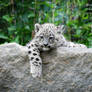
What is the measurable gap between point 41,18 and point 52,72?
11.0 feet

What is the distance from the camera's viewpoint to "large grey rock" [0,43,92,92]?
386cm

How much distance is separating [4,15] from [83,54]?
4.23 metres

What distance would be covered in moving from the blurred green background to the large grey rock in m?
2.74

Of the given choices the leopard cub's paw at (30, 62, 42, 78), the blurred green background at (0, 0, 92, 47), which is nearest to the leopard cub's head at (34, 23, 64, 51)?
the leopard cub's paw at (30, 62, 42, 78)

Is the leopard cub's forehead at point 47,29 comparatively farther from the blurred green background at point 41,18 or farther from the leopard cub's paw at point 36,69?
the blurred green background at point 41,18

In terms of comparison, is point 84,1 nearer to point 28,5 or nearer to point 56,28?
point 28,5

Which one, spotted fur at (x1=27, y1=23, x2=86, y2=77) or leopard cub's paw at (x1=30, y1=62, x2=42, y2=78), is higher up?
spotted fur at (x1=27, y1=23, x2=86, y2=77)

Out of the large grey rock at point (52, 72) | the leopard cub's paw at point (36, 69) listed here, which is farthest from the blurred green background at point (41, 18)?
the leopard cub's paw at point (36, 69)

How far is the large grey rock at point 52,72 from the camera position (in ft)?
12.7

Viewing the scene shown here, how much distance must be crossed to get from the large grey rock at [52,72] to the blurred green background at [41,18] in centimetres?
274

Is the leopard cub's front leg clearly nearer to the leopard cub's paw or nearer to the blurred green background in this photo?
the leopard cub's paw

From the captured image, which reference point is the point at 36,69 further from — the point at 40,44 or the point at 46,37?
the point at 46,37

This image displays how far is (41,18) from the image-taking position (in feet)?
23.0

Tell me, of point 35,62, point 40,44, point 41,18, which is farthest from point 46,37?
point 41,18
